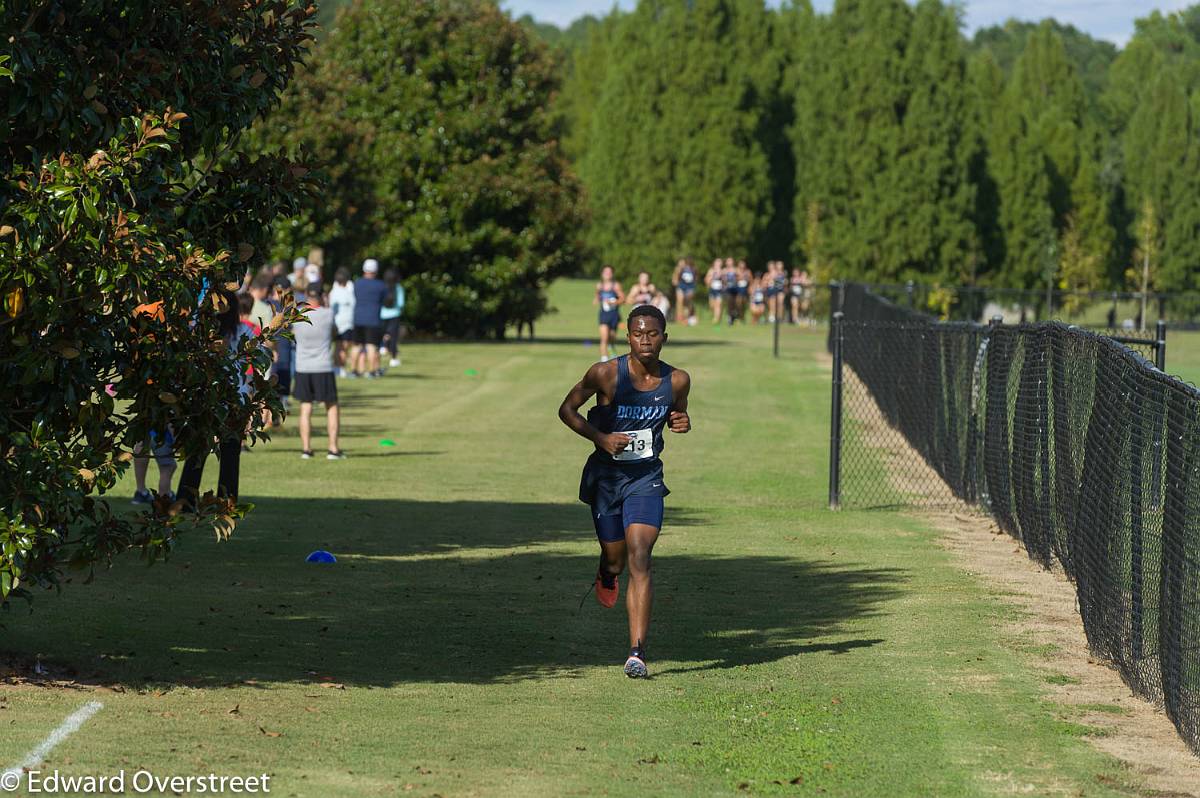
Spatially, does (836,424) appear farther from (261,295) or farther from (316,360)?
(261,295)

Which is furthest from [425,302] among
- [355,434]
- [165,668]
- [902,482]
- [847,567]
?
[165,668]

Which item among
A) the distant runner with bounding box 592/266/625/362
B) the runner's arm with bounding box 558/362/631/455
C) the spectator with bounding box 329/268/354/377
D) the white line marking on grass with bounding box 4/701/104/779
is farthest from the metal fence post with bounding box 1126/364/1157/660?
the distant runner with bounding box 592/266/625/362

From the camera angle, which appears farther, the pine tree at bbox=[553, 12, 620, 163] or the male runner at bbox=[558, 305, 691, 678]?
the pine tree at bbox=[553, 12, 620, 163]

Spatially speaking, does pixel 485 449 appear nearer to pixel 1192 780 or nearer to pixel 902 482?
pixel 902 482

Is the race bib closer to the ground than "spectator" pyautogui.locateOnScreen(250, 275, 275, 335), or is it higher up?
closer to the ground

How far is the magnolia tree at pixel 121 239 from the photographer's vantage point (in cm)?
790

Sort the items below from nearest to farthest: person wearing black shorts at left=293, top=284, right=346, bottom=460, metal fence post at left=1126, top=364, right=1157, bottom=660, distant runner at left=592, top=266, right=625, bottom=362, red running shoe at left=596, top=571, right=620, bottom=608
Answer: metal fence post at left=1126, top=364, right=1157, bottom=660 → red running shoe at left=596, top=571, right=620, bottom=608 → person wearing black shorts at left=293, top=284, right=346, bottom=460 → distant runner at left=592, top=266, right=625, bottom=362

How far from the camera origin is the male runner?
9.52 m

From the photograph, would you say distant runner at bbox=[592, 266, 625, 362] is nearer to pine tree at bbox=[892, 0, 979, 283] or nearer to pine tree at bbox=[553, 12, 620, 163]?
pine tree at bbox=[892, 0, 979, 283]

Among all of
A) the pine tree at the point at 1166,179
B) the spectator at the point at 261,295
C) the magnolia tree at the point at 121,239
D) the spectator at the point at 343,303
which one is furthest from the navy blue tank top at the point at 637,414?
the pine tree at the point at 1166,179

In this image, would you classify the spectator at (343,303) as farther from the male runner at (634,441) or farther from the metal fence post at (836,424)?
the male runner at (634,441)

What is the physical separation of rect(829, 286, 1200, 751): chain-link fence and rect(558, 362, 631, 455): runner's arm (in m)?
2.59

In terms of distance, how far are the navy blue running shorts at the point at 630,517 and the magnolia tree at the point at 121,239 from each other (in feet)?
6.07

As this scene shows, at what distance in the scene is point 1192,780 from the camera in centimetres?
757
